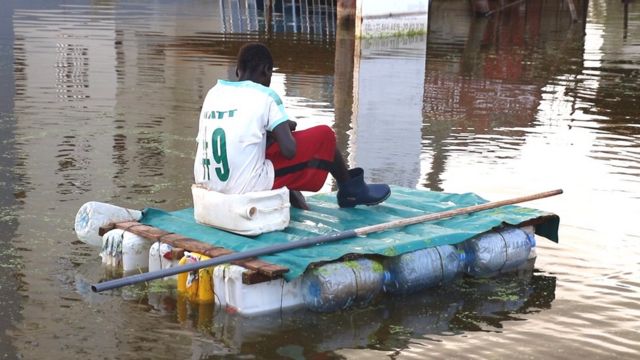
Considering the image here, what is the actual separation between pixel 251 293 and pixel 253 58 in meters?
1.55

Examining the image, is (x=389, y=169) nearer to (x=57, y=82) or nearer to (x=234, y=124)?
(x=234, y=124)

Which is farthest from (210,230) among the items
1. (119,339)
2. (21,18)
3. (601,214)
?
(21,18)

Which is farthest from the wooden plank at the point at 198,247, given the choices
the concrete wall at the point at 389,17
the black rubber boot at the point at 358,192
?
the concrete wall at the point at 389,17

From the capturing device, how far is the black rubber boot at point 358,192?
7297 mm

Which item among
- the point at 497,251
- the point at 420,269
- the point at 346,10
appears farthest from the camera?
the point at 346,10

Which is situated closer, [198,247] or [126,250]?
[198,247]

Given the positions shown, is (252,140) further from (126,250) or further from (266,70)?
(126,250)

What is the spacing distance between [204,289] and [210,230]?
54cm

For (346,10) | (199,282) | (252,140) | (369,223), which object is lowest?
(199,282)

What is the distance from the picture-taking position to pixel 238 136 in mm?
6492

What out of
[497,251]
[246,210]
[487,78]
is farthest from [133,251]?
[487,78]

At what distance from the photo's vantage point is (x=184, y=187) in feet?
30.9

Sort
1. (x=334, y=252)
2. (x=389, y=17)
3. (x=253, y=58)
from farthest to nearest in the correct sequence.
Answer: (x=389, y=17), (x=253, y=58), (x=334, y=252)

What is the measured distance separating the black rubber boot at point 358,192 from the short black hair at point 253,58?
3.48 feet
